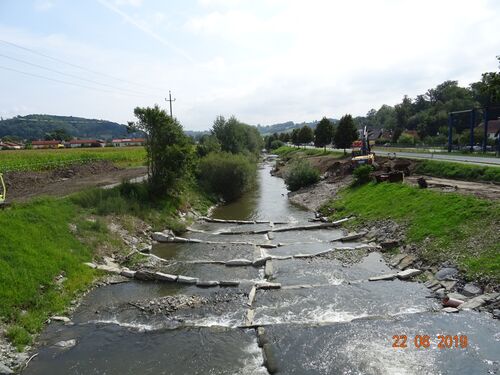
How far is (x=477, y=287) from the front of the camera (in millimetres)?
16016

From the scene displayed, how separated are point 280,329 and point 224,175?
3385cm

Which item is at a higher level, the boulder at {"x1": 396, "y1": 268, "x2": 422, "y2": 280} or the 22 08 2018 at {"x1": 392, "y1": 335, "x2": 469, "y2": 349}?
the boulder at {"x1": 396, "y1": 268, "x2": 422, "y2": 280}

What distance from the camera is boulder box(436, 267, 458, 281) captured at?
57.5 feet

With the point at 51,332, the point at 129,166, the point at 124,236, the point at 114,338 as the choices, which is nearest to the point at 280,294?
the point at 114,338

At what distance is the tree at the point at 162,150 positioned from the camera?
3369 cm

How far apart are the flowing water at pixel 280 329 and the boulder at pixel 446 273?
1.11 metres

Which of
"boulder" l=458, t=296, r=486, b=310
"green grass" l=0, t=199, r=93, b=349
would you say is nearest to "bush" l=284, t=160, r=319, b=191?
"green grass" l=0, t=199, r=93, b=349

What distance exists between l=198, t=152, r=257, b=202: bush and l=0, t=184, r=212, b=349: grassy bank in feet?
51.8

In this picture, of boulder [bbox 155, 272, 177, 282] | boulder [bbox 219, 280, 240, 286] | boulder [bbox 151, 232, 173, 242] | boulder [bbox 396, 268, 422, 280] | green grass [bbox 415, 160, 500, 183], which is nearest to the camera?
boulder [bbox 396, 268, 422, 280]

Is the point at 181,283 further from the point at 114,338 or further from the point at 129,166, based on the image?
the point at 129,166

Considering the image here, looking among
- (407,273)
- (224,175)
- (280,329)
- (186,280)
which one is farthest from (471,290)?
(224,175)

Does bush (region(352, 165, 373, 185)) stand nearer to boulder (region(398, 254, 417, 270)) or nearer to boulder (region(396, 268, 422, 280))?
boulder (region(398, 254, 417, 270))

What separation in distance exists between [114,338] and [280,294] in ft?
24.7

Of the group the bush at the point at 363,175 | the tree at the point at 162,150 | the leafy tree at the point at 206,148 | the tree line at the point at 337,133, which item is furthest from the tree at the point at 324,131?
the tree at the point at 162,150
